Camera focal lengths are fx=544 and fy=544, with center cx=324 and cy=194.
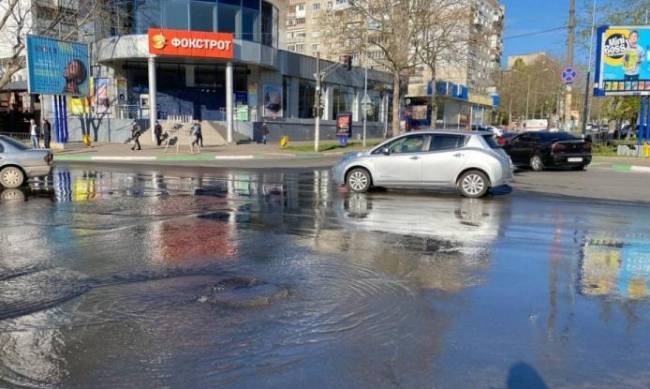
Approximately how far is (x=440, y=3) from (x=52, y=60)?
26165 millimetres

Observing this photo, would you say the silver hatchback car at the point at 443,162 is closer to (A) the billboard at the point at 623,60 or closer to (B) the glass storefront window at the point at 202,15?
(A) the billboard at the point at 623,60

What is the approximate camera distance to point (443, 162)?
1309cm

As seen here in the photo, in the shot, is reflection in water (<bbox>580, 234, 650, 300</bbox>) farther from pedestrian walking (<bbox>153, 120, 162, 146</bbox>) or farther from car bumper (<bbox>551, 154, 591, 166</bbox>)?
pedestrian walking (<bbox>153, 120, 162, 146</bbox>)

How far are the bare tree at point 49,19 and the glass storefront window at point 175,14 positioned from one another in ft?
12.7

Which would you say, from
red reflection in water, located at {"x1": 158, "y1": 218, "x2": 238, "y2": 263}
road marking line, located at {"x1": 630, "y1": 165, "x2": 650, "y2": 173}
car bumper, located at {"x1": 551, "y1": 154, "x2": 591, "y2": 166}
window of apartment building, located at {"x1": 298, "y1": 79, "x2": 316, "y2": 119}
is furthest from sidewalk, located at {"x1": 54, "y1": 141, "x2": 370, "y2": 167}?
red reflection in water, located at {"x1": 158, "y1": 218, "x2": 238, "y2": 263}

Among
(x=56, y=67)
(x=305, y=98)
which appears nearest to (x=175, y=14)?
(x=56, y=67)

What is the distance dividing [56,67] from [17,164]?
19.6 meters

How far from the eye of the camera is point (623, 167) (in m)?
23.3

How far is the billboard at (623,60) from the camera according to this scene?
27.7m

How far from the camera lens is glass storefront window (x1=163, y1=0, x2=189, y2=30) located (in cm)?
3616

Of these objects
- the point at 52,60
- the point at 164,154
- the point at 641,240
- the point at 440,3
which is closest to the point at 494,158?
the point at 641,240

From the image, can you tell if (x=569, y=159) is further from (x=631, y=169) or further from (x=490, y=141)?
(x=490, y=141)

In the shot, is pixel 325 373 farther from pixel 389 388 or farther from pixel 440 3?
pixel 440 3

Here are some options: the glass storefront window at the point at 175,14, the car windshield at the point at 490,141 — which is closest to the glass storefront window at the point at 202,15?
the glass storefront window at the point at 175,14
